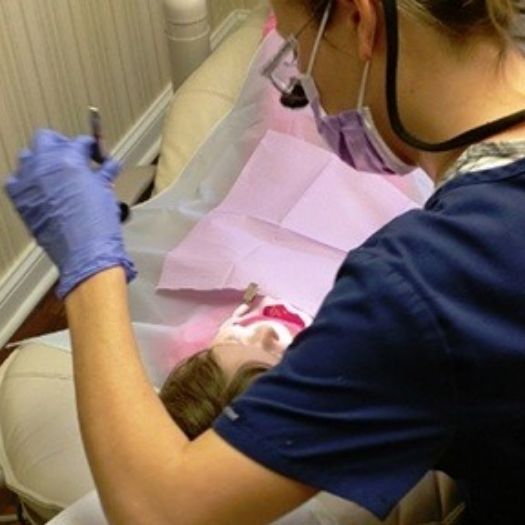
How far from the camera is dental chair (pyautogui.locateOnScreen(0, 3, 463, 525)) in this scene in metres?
1.08

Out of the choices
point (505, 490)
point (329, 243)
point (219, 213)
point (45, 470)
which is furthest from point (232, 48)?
point (505, 490)

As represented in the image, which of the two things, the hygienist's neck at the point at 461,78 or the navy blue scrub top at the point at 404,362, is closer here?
the navy blue scrub top at the point at 404,362

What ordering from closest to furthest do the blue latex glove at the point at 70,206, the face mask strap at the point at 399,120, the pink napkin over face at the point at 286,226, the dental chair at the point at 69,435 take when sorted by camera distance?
the face mask strap at the point at 399,120
the blue latex glove at the point at 70,206
the dental chair at the point at 69,435
the pink napkin over face at the point at 286,226

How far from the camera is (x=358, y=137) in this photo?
3.52ft

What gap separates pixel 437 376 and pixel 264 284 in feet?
2.36

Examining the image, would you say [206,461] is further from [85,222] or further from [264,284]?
[264,284]

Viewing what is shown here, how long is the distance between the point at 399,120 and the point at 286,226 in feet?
2.24

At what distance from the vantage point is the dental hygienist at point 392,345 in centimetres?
74

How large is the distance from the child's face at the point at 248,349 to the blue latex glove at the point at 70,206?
21cm

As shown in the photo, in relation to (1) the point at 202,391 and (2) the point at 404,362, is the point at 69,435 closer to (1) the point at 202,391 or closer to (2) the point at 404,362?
(1) the point at 202,391

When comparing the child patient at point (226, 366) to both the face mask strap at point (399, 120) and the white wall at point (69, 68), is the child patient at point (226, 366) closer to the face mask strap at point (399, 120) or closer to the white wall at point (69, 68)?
the face mask strap at point (399, 120)

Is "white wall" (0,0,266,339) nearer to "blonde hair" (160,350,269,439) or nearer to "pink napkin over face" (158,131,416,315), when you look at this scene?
"pink napkin over face" (158,131,416,315)

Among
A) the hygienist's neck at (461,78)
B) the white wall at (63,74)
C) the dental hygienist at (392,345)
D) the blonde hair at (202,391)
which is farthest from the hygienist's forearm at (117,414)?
the white wall at (63,74)

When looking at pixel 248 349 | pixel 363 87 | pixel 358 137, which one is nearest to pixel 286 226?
pixel 248 349
